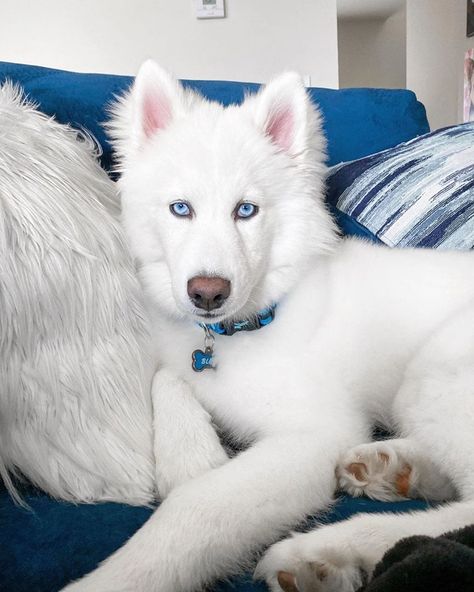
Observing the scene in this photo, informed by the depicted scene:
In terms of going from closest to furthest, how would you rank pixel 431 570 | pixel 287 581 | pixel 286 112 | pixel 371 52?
pixel 431 570 < pixel 287 581 < pixel 286 112 < pixel 371 52

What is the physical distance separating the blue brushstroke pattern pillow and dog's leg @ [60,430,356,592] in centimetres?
75

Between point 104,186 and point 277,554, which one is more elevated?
point 104,186

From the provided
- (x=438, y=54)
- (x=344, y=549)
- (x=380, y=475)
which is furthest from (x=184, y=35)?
(x=438, y=54)

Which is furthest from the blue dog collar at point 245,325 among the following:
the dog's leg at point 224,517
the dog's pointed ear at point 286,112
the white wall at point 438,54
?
the white wall at point 438,54

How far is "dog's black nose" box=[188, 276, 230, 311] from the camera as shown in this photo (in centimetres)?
106

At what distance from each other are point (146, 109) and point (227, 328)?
1.87 ft

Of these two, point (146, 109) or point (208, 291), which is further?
point (146, 109)

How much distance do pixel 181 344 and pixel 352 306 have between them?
1.46 ft

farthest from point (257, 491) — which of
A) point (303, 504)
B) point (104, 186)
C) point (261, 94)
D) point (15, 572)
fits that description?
point (261, 94)

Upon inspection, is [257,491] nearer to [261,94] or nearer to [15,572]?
[15,572]

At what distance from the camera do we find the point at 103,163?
66.9 inches

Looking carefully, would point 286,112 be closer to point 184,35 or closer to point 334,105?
point 334,105

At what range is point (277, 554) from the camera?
78 centimetres

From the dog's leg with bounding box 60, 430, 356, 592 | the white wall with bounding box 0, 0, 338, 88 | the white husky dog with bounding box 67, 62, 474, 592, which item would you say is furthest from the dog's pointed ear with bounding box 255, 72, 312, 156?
the white wall with bounding box 0, 0, 338, 88
